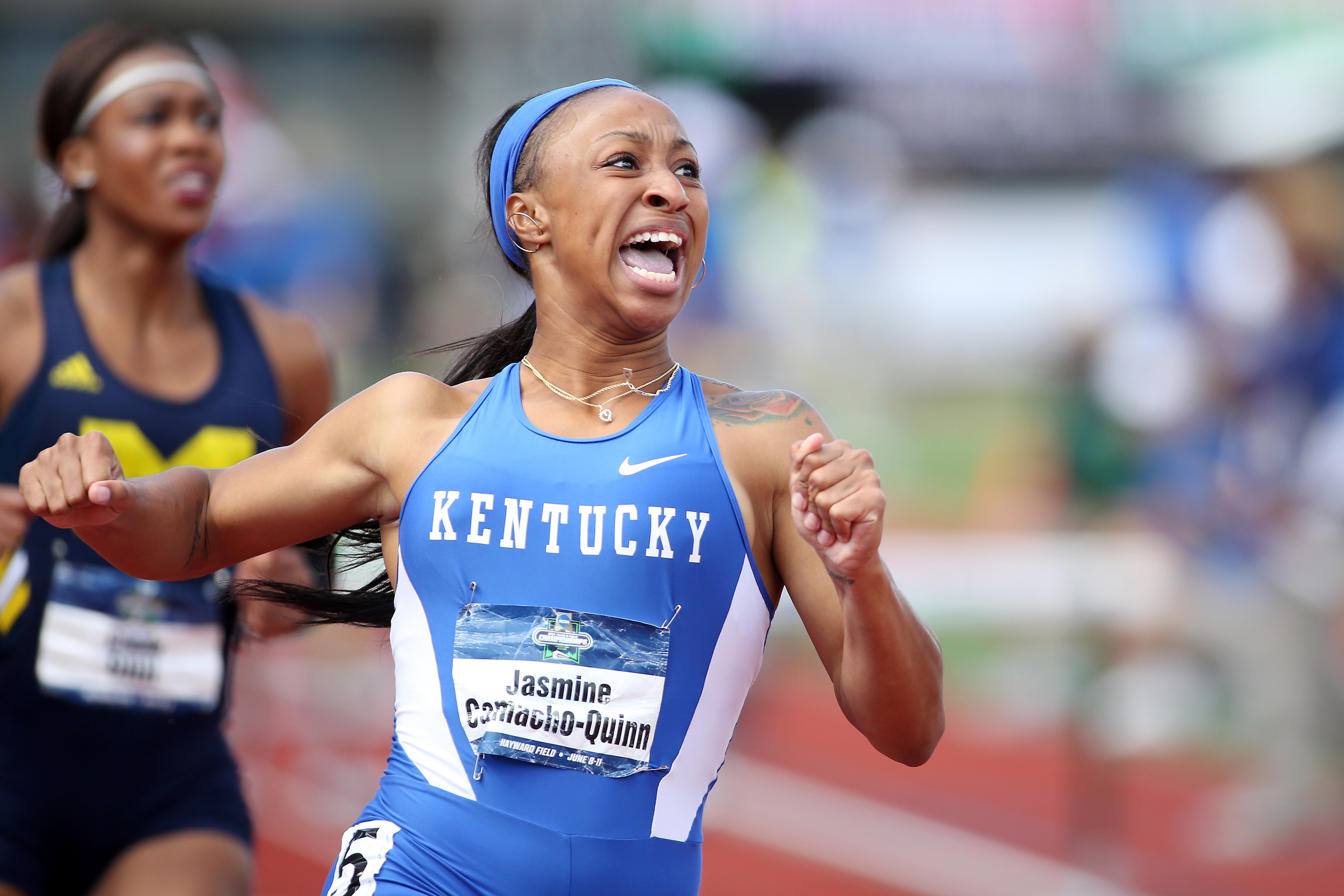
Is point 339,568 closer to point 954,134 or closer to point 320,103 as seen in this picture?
point 954,134

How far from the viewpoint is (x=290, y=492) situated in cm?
265

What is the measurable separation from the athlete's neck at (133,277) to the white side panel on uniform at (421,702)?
1471mm

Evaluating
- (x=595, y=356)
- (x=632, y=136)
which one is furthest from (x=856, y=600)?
(x=632, y=136)

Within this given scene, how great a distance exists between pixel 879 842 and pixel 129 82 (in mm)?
5389

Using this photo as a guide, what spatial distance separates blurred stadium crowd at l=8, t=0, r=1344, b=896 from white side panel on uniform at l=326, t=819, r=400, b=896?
1.29 meters

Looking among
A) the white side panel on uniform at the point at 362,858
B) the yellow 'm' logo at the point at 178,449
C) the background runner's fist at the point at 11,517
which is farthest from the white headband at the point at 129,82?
the white side panel on uniform at the point at 362,858

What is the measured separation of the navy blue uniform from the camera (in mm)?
3398

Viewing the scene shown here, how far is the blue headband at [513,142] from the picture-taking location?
276 cm

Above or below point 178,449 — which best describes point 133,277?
above

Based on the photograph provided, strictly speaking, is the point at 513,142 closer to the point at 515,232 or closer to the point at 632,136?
the point at 515,232

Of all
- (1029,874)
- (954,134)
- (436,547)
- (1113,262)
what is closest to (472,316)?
(1029,874)

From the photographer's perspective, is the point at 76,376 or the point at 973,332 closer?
the point at 76,376

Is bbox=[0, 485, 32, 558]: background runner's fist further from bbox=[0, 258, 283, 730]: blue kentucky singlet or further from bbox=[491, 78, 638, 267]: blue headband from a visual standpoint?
bbox=[491, 78, 638, 267]: blue headband

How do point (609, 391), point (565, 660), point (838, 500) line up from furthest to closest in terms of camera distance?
point (609, 391) → point (565, 660) → point (838, 500)
